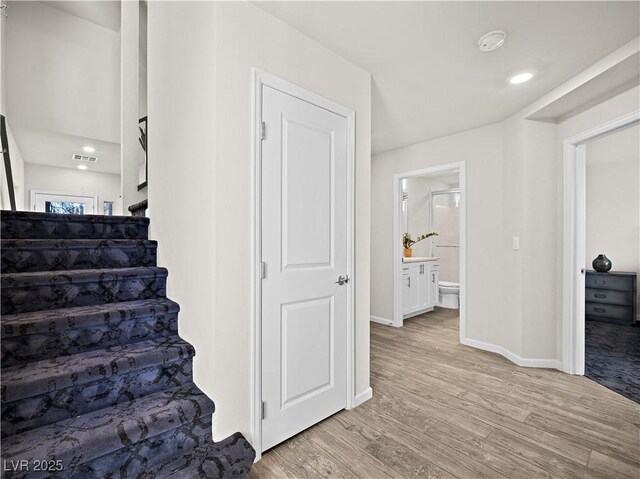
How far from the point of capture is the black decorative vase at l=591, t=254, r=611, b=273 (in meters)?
4.31

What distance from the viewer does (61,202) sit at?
6.09 m

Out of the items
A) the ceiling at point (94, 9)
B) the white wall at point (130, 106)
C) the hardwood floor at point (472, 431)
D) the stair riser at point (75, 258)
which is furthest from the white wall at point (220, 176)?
the ceiling at point (94, 9)

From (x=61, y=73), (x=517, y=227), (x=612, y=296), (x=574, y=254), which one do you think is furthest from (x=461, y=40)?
(x=61, y=73)

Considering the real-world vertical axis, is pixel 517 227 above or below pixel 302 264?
above

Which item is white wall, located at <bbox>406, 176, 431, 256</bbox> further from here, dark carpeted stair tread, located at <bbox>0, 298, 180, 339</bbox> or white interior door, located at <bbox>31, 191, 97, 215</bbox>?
white interior door, located at <bbox>31, 191, 97, 215</bbox>

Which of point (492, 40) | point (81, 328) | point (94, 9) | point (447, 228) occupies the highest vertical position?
point (94, 9)

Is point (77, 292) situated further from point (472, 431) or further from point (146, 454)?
point (472, 431)

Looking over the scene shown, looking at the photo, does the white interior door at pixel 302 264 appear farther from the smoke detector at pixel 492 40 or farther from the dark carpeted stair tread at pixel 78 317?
the smoke detector at pixel 492 40

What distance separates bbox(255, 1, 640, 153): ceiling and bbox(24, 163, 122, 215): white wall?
20.9 feet

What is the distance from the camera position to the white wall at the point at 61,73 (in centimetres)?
370

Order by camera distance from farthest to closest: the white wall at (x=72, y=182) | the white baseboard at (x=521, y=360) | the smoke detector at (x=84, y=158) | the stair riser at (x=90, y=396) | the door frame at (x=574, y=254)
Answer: the white wall at (x=72, y=182)
the smoke detector at (x=84, y=158)
the white baseboard at (x=521, y=360)
the door frame at (x=574, y=254)
the stair riser at (x=90, y=396)

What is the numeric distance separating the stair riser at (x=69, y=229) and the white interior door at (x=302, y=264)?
53.6 inches

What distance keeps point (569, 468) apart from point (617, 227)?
14.4 feet

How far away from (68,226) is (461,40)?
2.99 metres
